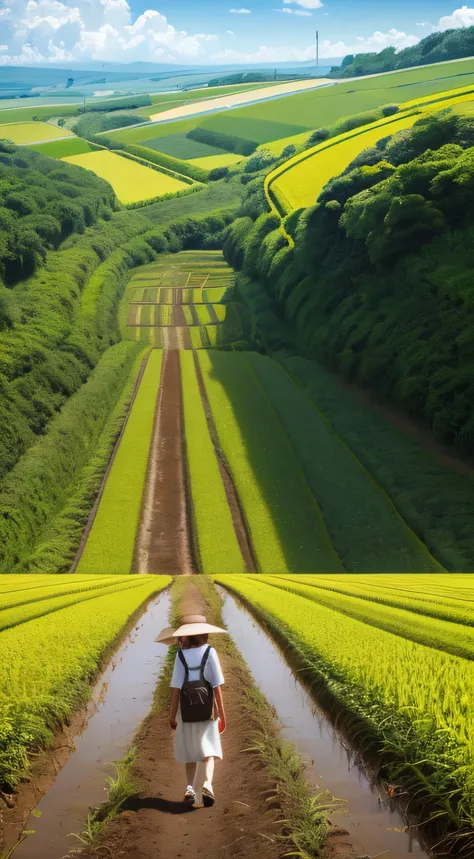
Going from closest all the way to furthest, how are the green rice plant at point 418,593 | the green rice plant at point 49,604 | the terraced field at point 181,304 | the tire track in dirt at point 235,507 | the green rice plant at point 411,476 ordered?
the green rice plant at point 418,593 < the green rice plant at point 49,604 < the green rice plant at point 411,476 < the tire track in dirt at point 235,507 < the terraced field at point 181,304

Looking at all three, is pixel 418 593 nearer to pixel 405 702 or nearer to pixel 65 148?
pixel 405 702

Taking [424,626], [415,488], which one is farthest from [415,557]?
[424,626]

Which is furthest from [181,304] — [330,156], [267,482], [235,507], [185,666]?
[185,666]

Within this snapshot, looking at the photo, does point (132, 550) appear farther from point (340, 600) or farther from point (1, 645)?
point (1, 645)

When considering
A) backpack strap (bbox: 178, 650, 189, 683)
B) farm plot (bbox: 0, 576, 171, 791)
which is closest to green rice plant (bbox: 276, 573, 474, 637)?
farm plot (bbox: 0, 576, 171, 791)

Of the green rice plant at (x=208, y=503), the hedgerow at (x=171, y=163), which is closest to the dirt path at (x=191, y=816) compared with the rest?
the green rice plant at (x=208, y=503)

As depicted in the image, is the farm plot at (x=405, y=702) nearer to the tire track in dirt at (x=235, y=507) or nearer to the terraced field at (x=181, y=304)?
the tire track in dirt at (x=235, y=507)
